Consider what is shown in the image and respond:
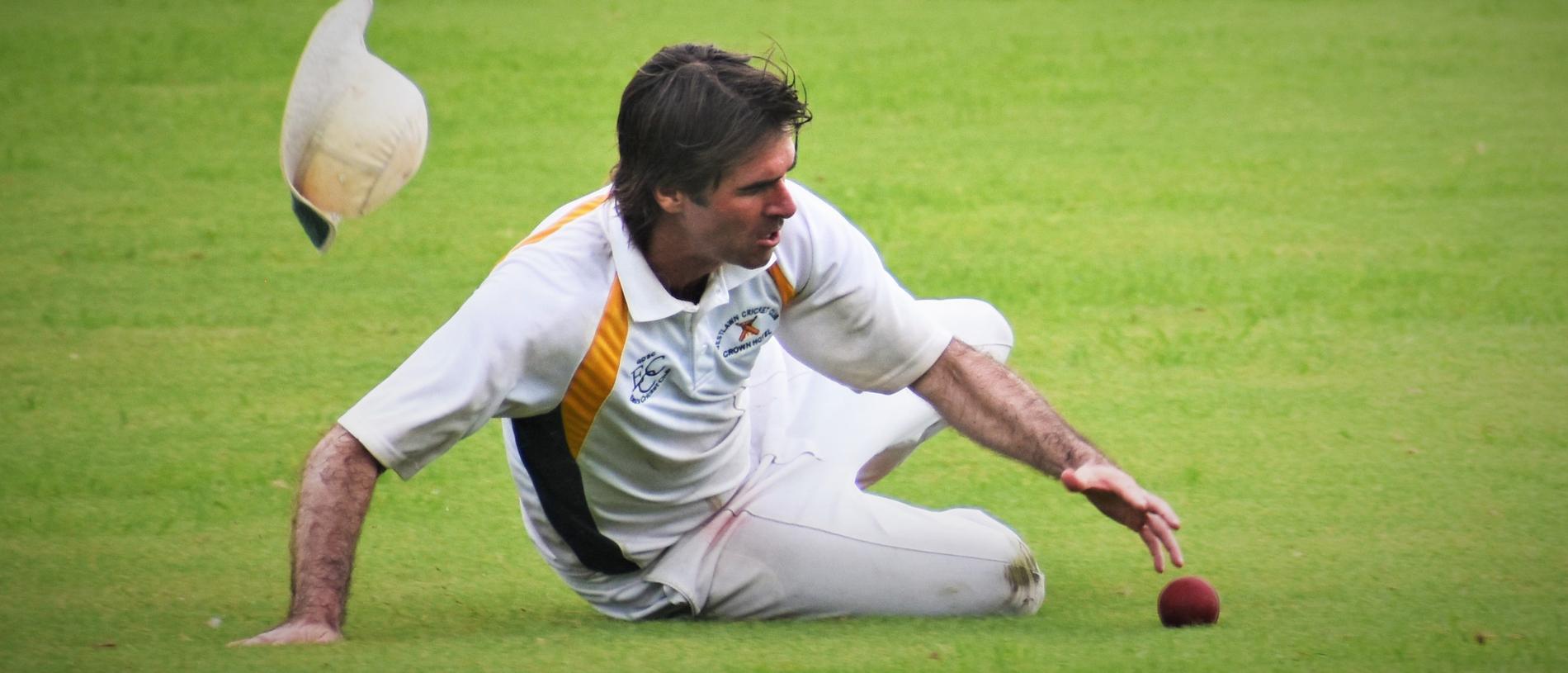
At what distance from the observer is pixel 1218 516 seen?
4559 millimetres

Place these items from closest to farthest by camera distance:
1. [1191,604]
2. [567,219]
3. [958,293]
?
1. [567,219]
2. [1191,604]
3. [958,293]

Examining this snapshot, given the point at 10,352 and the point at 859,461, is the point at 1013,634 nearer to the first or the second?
the point at 859,461

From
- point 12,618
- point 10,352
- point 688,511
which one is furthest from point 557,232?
point 10,352

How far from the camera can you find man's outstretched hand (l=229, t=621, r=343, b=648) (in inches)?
122

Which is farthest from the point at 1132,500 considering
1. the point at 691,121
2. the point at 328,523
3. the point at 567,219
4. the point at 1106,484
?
the point at 328,523

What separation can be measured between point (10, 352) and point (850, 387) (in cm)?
364

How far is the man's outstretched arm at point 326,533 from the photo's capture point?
3.07 m

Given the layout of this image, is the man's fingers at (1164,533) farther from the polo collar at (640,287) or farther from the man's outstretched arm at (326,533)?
the man's outstretched arm at (326,533)

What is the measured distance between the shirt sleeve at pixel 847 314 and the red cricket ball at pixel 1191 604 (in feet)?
2.25

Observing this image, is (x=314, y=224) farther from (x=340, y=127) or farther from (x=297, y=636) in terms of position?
(x=297, y=636)

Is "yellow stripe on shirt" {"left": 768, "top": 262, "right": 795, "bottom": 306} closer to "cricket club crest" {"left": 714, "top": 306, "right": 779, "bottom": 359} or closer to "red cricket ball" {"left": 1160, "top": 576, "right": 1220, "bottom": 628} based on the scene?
"cricket club crest" {"left": 714, "top": 306, "right": 779, "bottom": 359}

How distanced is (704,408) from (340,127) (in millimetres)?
1041

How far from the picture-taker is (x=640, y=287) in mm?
3326

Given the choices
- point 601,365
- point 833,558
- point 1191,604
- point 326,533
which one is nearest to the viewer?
point 326,533
